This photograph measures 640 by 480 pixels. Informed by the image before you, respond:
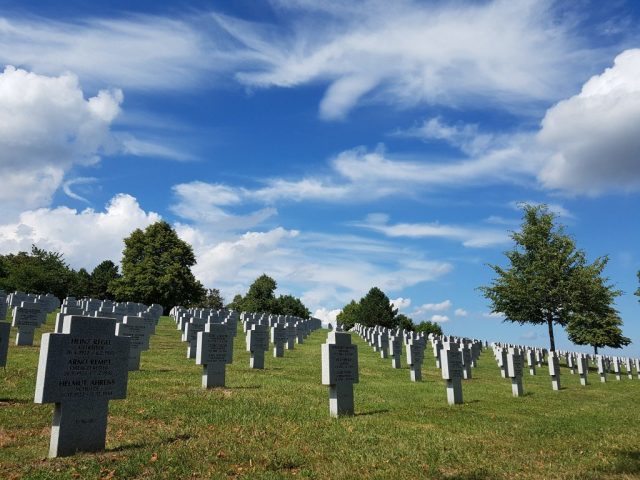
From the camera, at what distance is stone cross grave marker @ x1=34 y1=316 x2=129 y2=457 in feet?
24.2

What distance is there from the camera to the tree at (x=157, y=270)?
60719mm

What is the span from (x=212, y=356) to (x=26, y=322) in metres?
10.4

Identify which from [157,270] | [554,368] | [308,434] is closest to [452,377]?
[308,434]

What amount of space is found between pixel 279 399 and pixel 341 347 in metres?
1.94

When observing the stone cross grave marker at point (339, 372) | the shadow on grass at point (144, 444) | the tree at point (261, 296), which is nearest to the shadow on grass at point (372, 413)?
the stone cross grave marker at point (339, 372)

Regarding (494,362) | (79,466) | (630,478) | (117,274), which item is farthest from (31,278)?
(630,478)

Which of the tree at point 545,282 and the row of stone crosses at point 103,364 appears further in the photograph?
the tree at point 545,282

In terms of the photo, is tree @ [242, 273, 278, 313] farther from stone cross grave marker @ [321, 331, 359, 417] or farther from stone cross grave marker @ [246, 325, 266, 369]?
stone cross grave marker @ [321, 331, 359, 417]

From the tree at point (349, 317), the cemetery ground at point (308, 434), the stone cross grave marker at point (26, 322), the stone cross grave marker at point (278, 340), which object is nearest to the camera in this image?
the cemetery ground at point (308, 434)

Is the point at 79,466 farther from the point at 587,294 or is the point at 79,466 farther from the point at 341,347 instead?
the point at 587,294

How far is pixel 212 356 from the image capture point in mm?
13695

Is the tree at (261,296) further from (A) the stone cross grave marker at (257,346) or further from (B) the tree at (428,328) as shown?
(A) the stone cross grave marker at (257,346)

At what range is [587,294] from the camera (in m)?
40.3

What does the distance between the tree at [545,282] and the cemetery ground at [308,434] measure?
2519 cm
